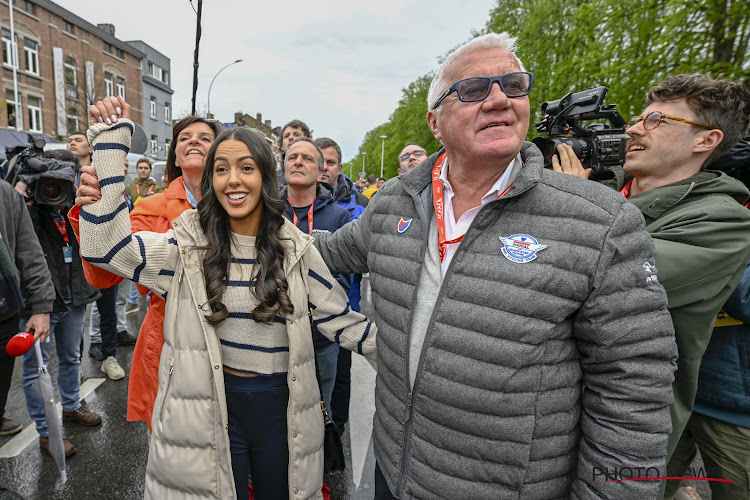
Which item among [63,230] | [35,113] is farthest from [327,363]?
[35,113]

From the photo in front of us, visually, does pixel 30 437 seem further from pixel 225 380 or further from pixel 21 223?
pixel 225 380

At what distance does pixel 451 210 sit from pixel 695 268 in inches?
33.6

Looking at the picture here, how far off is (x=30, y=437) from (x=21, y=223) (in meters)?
1.89

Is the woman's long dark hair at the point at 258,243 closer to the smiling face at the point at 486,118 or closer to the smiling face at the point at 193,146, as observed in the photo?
the smiling face at the point at 193,146

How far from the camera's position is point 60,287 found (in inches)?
131

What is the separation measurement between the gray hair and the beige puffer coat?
3.16ft

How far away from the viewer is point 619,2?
294 inches

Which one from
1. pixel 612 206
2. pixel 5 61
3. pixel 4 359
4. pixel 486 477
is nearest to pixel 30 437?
pixel 4 359

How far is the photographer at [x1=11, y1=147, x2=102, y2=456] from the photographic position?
3.09 meters

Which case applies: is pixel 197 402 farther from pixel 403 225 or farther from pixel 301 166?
pixel 301 166

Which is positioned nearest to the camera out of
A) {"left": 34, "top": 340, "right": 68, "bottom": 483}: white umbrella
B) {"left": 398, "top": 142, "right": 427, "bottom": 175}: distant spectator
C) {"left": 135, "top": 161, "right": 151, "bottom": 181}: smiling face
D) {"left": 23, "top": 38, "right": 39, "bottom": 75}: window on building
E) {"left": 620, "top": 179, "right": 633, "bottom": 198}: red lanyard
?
{"left": 620, "top": 179, "right": 633, "bottom": 198}: red lanyard

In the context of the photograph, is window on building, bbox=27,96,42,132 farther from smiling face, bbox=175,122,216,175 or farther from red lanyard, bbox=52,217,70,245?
smiling face, bbox=175,122,216,175

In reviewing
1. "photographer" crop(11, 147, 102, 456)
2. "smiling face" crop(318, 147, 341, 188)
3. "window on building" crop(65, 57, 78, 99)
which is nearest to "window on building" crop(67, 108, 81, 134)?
"window on building" crop(65, 57, 78, 99)

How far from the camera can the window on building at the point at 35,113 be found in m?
22.5
